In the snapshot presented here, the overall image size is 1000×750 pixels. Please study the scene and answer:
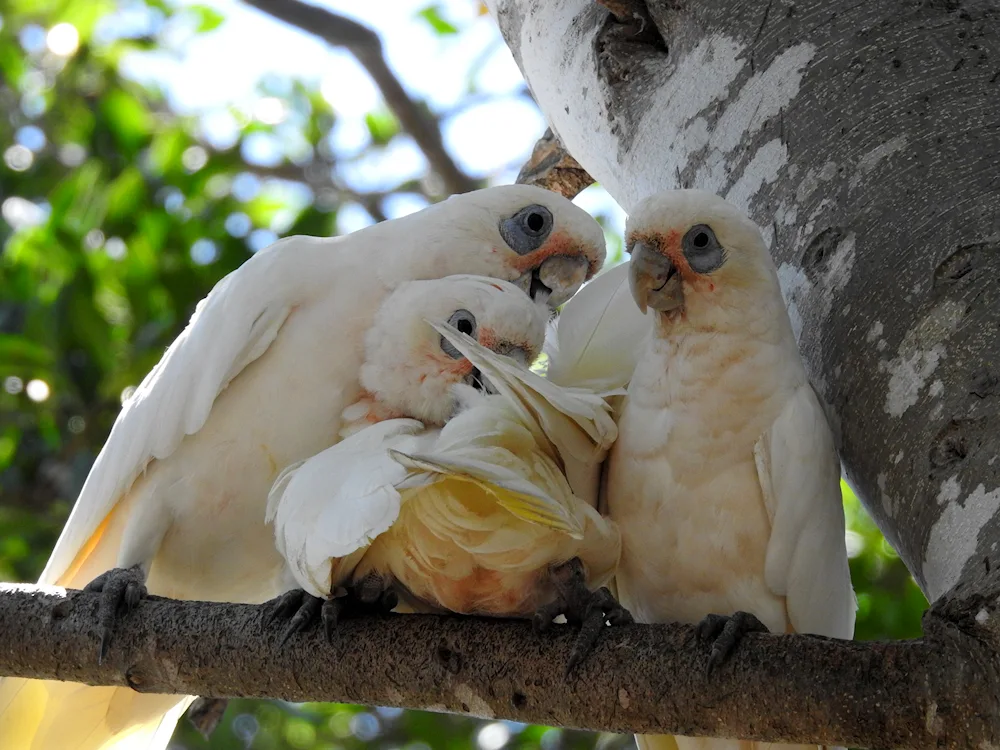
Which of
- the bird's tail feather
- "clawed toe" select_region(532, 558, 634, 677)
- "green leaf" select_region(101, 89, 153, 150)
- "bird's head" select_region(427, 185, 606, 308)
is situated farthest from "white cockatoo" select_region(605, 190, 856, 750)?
"green leaf" select_region(101, 89, 153, 150)

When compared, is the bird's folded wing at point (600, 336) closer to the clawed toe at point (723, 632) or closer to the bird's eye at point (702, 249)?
the bird's eye at point (702, 249)

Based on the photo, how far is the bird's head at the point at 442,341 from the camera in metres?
2.20

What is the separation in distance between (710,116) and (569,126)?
20.5 inches

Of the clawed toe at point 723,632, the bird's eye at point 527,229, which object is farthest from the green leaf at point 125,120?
the clawed toe at point 723,632

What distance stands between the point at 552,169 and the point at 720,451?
156 cm

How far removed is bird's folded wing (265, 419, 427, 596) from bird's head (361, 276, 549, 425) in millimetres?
276

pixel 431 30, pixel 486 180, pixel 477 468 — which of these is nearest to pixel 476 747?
pixel 486 180

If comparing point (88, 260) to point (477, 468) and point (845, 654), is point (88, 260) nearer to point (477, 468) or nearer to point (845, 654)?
point (477, 468)

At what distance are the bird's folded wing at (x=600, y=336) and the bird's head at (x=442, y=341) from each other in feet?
0.20

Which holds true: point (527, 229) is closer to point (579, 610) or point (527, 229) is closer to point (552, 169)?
point (552, 169)

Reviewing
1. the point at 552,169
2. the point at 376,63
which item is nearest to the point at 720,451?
the point at 552,169

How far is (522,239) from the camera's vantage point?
2633 millimetres

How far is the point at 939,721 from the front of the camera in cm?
132

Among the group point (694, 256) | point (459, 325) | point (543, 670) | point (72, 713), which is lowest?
point (72, 713)
